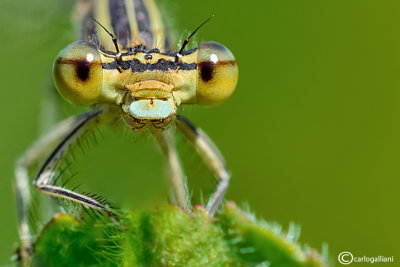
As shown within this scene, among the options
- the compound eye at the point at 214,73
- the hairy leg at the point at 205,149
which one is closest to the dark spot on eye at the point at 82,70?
the compound eye at the point at 214,73

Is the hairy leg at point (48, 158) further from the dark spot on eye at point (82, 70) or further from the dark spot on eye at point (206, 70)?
the dark spot on eye at point (206, 70)

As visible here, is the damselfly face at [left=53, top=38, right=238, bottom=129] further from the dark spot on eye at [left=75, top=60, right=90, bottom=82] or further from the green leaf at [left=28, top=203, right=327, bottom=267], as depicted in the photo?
the green leaf at [left=28, top=203, right=327, bottom=267]

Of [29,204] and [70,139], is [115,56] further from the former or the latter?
[29,204]

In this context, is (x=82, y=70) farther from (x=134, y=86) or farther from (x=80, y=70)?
(x=134, y=86)

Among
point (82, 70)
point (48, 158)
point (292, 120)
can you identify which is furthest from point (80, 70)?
point (292, 120)

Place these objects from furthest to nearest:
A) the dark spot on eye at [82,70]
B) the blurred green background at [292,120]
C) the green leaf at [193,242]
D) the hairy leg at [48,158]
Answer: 1. the blurred green background at [292,120]
2. the hairy leg at [48,158]
3. the dark spot on eye at [82,70]
4. the green leaf at [193,242]

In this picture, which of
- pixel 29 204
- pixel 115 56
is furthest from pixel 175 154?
pixel 115 56

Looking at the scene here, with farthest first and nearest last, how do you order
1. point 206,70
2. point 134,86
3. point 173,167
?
1. point 173,167
2. point 206,70
3. point 134,86

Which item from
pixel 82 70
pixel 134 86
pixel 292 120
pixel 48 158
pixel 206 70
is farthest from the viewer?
pixel 292 120

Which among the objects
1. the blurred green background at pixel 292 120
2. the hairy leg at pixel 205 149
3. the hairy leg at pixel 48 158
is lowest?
the hairy leg at pixel 48 158
